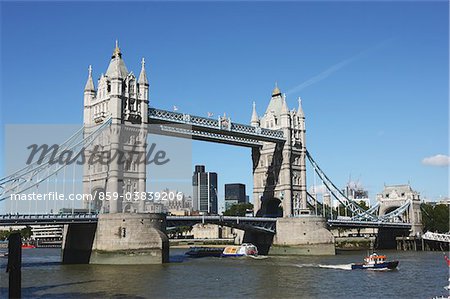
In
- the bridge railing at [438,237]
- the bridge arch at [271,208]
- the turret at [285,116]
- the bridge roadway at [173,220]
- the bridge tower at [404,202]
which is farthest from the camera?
the bridge tower at [404,202]

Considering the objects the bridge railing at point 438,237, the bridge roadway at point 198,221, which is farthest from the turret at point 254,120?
the bridge railing at point 438,237

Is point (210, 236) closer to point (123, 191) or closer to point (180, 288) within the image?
point (123, 191)

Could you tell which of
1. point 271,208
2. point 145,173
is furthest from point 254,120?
point 145,173

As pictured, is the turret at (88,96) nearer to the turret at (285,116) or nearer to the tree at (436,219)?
the turret at (285,116)

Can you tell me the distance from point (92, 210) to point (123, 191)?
12.3 feet

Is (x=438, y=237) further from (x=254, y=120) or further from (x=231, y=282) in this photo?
(x=231, y=282)

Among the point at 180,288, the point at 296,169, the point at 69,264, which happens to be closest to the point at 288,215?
the point at 296,169

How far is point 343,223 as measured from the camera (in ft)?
267

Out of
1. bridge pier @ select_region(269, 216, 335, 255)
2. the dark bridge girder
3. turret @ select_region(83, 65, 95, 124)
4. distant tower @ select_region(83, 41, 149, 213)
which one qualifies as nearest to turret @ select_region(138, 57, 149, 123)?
distant tower @ select_region(83, 41, 149, 213)

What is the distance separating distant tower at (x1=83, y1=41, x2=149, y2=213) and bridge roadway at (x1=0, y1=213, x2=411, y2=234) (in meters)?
4.72

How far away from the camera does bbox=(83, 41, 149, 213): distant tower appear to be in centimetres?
6025

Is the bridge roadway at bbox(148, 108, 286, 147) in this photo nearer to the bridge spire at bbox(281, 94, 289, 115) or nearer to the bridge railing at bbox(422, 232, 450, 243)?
the bridge spire at bbox(281, 94, 289, 115)

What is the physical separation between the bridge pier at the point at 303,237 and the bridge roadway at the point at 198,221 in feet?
6.42

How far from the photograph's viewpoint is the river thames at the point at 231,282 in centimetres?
3400
